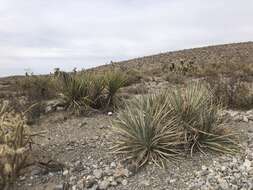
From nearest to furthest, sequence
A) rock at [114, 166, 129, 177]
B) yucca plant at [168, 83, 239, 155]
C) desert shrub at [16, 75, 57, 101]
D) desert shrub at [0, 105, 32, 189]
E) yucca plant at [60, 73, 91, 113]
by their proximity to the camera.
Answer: desert shrub at [0, 105, 32, 189] → rock at [114, 166, 129, 177] → yucca plant at [168, 83, 239, 155] → yucca plant at [60, 73, 91, 113] → desert shrub at [16, 75, 57, 101]

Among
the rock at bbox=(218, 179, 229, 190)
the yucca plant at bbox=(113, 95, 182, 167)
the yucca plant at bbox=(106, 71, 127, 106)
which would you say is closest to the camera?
the rock at bbox=(218, 179, 229, 190)

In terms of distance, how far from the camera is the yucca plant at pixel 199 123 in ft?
22.3

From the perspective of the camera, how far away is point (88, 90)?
31.3 ft

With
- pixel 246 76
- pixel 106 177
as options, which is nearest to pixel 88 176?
pixel 106 177

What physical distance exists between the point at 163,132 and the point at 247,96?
3764mm

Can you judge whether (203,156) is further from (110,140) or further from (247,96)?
(247,96)

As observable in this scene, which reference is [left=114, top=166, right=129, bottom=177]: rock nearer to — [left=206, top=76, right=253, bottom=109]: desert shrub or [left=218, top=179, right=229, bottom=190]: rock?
[left=218, top=179, right=229, bottom=190]: rock

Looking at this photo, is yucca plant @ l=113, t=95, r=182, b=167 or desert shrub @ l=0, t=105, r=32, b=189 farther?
yucca plant @ l=113, t=95, r=182, b=167

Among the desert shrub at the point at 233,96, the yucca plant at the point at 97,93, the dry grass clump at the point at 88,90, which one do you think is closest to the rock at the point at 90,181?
the dry grass clump at the point at 88,90

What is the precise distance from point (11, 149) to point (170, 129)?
2478mm

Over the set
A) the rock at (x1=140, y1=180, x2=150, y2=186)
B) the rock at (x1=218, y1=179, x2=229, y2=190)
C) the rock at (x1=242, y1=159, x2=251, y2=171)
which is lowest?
the rock at (x1=218, y1=179, x2=229, y2=190)

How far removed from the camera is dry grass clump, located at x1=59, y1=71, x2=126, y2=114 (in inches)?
370

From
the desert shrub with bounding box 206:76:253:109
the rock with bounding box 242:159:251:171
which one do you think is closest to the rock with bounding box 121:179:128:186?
the rock with bounding box 242:159:251:171

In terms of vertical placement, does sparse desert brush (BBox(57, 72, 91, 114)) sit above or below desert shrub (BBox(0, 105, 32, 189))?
above
